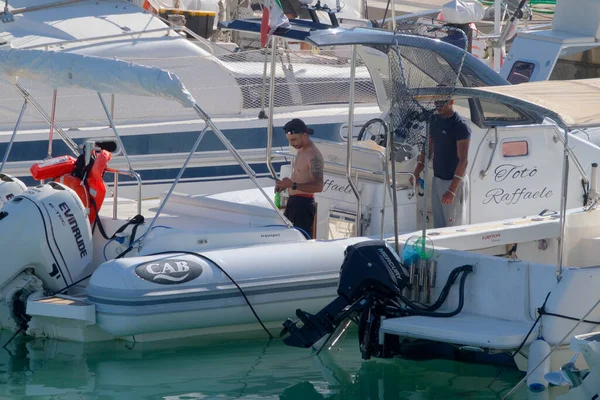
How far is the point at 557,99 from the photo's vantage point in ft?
24.6

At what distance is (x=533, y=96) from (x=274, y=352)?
8.71ft

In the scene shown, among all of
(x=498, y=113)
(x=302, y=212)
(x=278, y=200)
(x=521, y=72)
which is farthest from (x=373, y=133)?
(x=521, y=72)

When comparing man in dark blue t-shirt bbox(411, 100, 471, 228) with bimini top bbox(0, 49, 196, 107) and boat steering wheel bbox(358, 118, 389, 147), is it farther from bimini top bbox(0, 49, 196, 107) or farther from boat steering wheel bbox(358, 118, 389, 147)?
bimini top bbox(0, 49, 196, 107)

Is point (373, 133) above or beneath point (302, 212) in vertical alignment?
above

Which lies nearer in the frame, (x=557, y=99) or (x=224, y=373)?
(x=557, y=99)

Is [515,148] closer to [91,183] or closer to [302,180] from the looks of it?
[302,180]

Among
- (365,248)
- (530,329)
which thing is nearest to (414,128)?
(365,248)

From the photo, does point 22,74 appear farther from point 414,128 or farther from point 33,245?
point 414,128

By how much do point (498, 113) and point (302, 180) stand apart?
1.69m

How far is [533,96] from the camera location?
7.52 m

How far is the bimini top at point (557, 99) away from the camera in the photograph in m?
6.88

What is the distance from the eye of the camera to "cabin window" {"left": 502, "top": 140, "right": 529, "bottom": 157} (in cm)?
886

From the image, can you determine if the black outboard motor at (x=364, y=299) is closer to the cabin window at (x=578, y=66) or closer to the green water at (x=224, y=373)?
the green water at (x=224, y=373)

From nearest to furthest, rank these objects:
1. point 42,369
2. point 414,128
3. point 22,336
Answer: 1. point 414,128
2. point 42,369
3. point 22,336
